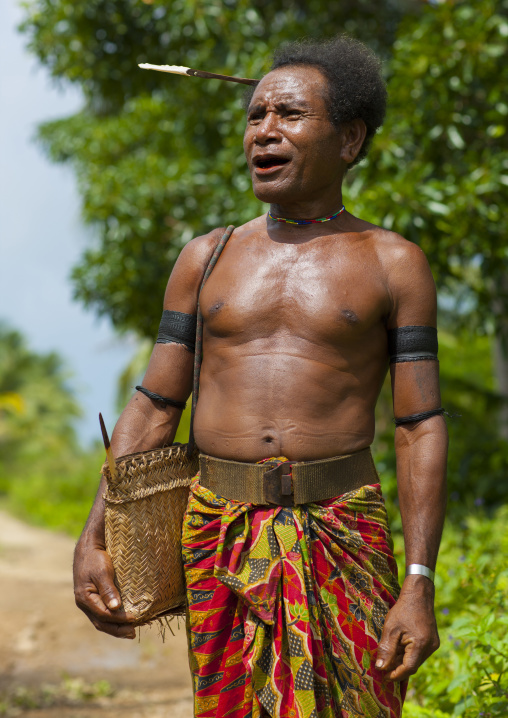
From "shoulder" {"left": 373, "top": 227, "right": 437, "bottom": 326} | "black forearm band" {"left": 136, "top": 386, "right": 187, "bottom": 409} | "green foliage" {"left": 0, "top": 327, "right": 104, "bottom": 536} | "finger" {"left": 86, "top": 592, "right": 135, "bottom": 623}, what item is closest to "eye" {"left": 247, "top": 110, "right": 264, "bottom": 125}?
"shoulder" {"left": 373, "top": 227, "right": 437, "bottom": 326}

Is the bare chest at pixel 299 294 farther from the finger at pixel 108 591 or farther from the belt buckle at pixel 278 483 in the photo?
the finger at pixel 108 591

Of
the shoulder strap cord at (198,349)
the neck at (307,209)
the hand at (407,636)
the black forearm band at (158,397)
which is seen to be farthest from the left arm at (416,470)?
the black forearm band at (158,397)

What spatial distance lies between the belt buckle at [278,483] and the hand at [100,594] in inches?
18.3

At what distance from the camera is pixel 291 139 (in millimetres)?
2309

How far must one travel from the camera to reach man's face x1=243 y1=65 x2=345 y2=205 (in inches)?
91.2

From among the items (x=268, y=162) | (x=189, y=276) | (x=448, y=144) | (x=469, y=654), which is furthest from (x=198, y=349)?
(x=448, y=144)

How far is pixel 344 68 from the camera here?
2439 millimetres

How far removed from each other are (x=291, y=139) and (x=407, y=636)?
1.31m

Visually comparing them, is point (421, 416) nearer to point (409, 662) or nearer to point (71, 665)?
point (409, 662)

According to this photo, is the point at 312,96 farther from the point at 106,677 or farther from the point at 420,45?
the point at 106,677

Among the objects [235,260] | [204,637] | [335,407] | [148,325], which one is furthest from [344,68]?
[148,325]

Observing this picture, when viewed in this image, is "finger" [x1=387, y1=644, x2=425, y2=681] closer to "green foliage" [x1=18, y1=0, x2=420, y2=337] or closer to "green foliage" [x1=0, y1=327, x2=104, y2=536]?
"green foliage" [x1=18, y1=0, x2=420, y2=337]

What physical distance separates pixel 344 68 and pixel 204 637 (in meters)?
1.62

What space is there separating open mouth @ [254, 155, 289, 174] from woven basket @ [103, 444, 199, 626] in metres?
0.82
